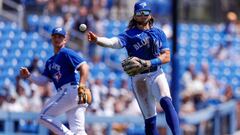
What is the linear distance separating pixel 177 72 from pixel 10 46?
303 inches

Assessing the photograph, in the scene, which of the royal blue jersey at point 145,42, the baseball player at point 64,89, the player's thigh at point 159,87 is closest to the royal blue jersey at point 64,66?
the baseball player at point 64,89

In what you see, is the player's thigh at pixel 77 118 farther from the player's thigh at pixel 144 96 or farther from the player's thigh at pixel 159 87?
the player's thigh at pixel 159 87

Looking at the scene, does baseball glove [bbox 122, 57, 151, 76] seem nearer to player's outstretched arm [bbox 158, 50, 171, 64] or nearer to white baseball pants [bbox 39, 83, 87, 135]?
player's outstretched arm [bbox 158, 50, 171, 64]

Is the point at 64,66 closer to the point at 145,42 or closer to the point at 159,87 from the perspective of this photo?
the point at 145,42

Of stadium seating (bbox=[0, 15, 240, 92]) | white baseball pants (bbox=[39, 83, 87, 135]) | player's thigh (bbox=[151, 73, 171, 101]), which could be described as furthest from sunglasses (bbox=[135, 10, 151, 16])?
stadium seating (bbox=[0, 15, 240, 92])

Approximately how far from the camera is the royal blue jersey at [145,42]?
1125 centimetres

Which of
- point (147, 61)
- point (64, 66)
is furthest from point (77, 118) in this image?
point (147, 61)

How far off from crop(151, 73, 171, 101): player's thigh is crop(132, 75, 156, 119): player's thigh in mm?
113

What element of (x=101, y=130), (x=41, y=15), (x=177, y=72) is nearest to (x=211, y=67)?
(x=41, y=15)

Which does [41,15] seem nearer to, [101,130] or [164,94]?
[101,130]

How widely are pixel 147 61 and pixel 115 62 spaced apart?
10.6 metres

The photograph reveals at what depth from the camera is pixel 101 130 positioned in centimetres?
1633

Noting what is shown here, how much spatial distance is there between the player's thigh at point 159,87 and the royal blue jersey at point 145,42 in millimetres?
305

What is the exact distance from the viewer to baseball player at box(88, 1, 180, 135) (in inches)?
437
